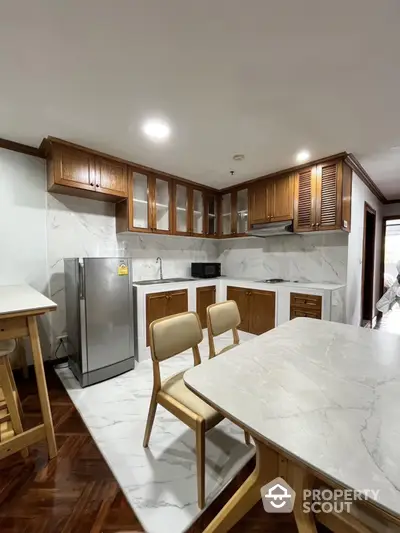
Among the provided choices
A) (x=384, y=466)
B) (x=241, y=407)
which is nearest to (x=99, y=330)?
(x=241, y=407)

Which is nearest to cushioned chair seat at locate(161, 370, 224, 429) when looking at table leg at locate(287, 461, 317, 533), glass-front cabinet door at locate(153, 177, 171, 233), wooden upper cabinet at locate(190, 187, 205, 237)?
table leg at locate(287, 461, 317, 533)

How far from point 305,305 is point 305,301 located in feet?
0.16

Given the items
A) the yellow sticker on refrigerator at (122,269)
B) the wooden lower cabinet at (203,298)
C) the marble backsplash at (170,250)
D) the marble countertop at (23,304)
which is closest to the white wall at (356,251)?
the marble backsplash at (170,250)

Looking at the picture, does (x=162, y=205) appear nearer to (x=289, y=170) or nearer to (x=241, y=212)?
(x=241, y=212)

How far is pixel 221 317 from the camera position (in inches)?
73.5

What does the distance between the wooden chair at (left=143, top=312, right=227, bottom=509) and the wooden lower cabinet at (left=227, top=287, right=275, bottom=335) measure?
1.80 metres

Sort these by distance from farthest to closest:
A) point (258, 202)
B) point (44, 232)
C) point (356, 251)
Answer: point (258, 202) → point (356, 251) → point (44, 232)

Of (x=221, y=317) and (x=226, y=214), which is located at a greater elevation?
(x=226, y=214)

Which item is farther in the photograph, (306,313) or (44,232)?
(306,313)

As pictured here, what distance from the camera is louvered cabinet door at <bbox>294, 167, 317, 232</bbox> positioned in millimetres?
2936

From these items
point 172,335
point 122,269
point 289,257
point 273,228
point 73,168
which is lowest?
point 172,335

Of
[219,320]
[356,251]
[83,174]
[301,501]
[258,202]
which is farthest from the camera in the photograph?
[258,202]

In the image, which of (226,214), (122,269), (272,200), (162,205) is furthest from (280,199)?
(122,269)

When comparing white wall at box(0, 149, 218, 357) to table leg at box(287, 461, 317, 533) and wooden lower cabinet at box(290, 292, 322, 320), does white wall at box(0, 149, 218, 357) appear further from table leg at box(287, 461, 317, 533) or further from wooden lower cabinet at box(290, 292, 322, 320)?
table leg at box(287, 461, 317, 533)
